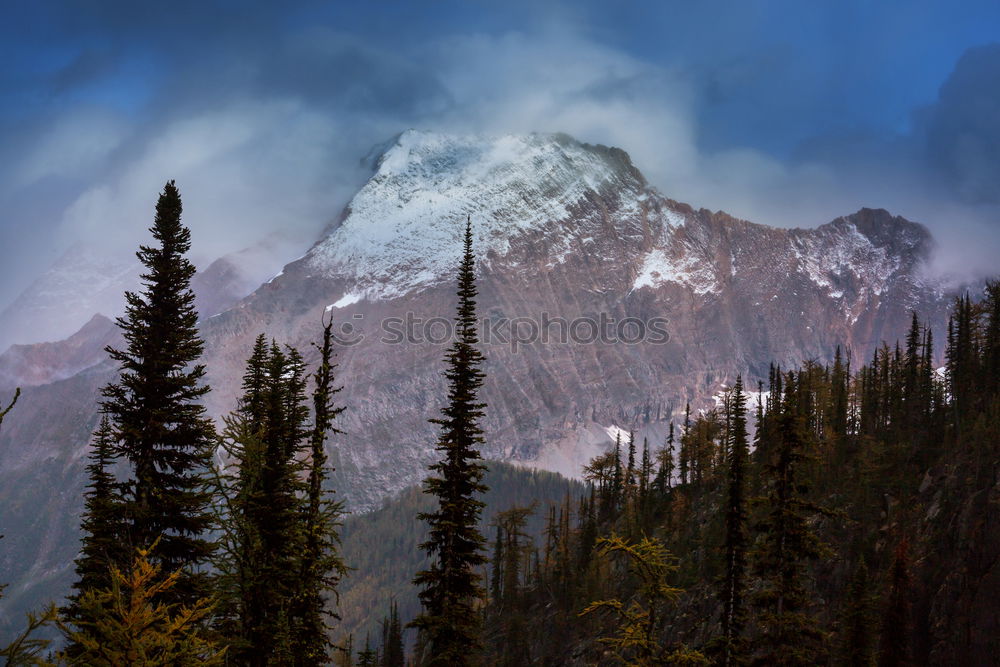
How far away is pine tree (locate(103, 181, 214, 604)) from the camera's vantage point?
70.8ft

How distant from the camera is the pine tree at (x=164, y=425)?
21594mm

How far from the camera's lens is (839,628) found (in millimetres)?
50812

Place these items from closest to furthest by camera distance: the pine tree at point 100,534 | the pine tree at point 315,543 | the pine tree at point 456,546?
the pine tree at point 315,543
the pine tree at point 100,534
the pine tree at point 456,546

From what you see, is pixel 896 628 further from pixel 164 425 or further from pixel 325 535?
pixel 164 425

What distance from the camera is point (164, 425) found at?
75.8ft

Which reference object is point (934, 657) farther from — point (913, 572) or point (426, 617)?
point (426, 617)

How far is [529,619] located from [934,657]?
59.6m

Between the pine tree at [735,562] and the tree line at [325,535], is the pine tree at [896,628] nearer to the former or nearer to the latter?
the tree line at [325,535]

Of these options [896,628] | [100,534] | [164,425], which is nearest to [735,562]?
[896,628]

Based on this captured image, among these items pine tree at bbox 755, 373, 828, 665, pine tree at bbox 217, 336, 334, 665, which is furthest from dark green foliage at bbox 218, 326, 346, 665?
pine tree at bbox 755, 373, 828, 665

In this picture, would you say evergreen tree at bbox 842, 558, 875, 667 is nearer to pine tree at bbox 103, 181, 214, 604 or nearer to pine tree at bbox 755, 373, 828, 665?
pine tree at bbox 755, 373, 828, 665

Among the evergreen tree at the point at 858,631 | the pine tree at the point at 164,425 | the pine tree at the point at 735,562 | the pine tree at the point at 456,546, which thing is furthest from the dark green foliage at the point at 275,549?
the evergreen tree at the point at 858,631

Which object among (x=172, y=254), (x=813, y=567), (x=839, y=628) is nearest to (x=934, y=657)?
(x=839, y=628)

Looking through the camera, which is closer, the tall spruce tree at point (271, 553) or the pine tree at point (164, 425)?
the tall spruce tree at point (271, 553)
